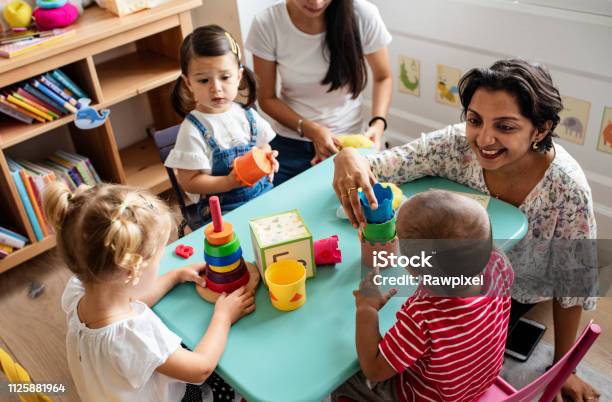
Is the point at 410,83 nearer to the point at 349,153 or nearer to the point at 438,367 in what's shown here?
the point at 349,153

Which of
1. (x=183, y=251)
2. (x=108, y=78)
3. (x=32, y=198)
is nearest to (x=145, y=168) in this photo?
(x=108, y=78)

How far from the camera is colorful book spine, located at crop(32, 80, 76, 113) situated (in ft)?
7.56

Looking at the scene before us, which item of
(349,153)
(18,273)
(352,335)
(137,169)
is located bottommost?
(18,273)

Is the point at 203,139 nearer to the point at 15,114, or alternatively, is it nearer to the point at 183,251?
the point at 183,251

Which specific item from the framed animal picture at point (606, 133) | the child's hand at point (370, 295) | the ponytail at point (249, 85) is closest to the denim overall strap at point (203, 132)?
the ponytail at point (249, 85)

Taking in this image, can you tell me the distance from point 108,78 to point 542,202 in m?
1.99

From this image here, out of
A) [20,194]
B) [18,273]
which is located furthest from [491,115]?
[18,273]

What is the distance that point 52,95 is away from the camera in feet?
7.70

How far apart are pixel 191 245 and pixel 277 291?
350 millimetres

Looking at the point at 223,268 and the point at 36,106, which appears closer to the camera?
the point at 223,268

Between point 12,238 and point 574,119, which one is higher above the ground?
point 574,119

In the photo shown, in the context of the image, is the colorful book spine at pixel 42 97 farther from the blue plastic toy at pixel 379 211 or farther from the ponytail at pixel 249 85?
the blue plastic toy at pixel 379 211

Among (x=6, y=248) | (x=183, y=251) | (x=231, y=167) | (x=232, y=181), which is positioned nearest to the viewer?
(x=183, y=251)

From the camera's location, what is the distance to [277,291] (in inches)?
46.7
